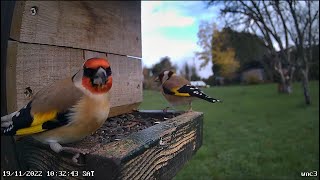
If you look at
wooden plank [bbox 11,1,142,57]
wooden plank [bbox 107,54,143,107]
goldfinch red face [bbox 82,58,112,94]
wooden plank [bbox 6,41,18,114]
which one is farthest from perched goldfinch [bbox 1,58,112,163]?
wooden plank [bbox 107,54,143,107]

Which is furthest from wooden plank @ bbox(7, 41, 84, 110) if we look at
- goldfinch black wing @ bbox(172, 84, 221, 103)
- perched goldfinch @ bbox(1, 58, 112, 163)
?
goldfinch black wing @ bbox(172, 84, 221, 103)

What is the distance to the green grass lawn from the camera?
1.95 metres

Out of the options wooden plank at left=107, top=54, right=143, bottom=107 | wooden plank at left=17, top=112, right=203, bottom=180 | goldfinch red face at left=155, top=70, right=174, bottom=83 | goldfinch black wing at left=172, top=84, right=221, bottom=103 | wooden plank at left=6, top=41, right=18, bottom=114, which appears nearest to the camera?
wooden plank at left=17, top=112, right=203, bottom=180

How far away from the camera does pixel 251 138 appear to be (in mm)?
5281

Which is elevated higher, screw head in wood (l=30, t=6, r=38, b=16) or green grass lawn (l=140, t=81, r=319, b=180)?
screw head in wood (l=30, t=6, r=38, b=16)

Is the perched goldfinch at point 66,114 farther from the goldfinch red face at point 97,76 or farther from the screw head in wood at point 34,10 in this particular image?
the screw head in wood at point 34,10

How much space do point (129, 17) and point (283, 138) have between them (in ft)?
14.3

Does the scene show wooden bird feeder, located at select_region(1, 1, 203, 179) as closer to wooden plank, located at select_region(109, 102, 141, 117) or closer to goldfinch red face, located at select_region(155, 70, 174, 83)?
wooden plank, located at select_region(109, 102, 141, 117)

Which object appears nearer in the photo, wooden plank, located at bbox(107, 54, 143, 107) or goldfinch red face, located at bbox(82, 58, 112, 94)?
goldfinch red face, located at bbox(82, 58, 112, 94)

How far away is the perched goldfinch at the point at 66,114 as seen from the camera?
0.90 m

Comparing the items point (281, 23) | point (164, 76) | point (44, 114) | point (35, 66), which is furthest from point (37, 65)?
point (281, 23)

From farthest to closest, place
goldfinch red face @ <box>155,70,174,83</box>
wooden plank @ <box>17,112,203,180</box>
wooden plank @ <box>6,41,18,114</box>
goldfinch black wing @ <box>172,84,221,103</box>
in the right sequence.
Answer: goldfinch red face @ <box>155,70,174,83</box>
goldfinch black wing @ <box>172,84,221,103</box>
wooden plank @ <box>6,41,18,114</box>
wooden plank @ <box>17,112,203,180</box>

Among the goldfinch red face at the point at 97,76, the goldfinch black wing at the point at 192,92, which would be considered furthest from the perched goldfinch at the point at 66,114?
the goldfinch black wing at the point at 192,92

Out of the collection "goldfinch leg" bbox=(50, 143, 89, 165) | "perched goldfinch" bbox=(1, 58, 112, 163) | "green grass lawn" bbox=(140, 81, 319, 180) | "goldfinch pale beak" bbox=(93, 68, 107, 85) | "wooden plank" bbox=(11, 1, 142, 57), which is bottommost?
"green grass lawn" bbox=(140, 81, 319, 180)
